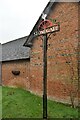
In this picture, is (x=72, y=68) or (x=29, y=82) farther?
(x=29, y=82)

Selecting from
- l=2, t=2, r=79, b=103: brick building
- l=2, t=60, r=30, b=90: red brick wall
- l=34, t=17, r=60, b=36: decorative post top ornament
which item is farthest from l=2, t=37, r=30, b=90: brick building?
l=34, t=17, r=60, b=36: decorative post top ornament

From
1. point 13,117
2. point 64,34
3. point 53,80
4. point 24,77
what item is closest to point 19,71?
point 24,77

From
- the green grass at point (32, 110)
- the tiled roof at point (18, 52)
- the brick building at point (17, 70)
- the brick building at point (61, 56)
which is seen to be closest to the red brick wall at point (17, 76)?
the brick building at point (17, 70)

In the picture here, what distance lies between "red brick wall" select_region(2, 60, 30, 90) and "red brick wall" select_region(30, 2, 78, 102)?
4530 mm

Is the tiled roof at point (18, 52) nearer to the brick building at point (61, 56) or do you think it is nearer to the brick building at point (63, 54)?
the brick building at point (61, 56)

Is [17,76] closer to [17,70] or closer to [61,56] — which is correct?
[17,70]

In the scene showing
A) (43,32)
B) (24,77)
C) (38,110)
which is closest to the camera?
(43,32)

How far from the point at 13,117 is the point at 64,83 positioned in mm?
3653

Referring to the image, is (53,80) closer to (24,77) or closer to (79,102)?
(79,102)

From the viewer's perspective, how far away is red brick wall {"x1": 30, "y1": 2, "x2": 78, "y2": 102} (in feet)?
39.2

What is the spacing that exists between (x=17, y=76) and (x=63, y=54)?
8162 millimetres

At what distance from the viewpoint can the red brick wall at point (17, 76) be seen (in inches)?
712

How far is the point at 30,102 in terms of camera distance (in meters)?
12.9

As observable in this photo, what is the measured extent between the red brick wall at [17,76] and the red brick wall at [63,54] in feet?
14.9
